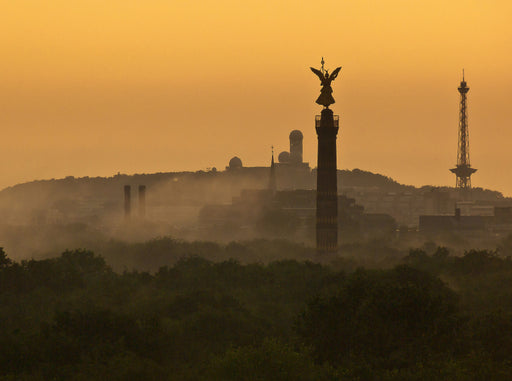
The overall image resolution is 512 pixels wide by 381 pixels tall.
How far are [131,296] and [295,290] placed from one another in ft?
46.1

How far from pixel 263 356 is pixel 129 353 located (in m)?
9.75

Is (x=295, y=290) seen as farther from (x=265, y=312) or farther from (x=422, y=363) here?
(x=422, y=363)

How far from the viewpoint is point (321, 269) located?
395 ft

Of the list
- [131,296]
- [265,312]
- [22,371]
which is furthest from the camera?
[131,296]

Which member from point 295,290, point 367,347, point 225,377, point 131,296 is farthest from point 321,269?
point 225,377

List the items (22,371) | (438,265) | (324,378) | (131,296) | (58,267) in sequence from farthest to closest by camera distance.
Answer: (438,265)
(58,267)
(131,296)
(22,371)
(324,378)

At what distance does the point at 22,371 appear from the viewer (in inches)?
2506

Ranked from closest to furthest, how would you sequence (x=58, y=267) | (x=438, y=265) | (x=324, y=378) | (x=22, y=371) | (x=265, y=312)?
(x=324, y=378) → (x=22, y=371) → (x=265, y=312) → (x=58, y=267) → (x=438, y=265)

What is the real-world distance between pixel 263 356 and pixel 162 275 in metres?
63.6

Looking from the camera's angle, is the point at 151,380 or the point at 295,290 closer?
the point at 151,380

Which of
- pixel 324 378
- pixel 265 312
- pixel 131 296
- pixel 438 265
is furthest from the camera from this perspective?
pixel 438 265

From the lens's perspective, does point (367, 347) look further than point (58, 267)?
No

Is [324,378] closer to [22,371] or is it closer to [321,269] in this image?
[22,371]

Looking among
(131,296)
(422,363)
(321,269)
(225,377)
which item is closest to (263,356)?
(225,377)
